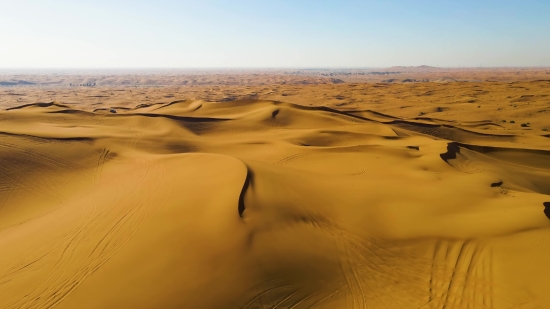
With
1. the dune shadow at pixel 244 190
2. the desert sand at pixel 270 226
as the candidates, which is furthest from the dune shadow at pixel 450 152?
the dune shadow at pixel 244 190

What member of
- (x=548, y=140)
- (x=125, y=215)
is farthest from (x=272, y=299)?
(x=548, y=140)

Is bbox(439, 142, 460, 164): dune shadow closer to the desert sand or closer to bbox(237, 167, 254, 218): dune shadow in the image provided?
the desert sand

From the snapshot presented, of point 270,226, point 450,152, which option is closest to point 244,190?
point 270,226

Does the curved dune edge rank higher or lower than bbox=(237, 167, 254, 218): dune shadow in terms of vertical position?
lower

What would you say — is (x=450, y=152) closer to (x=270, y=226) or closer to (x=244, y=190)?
(x=244, y=190)

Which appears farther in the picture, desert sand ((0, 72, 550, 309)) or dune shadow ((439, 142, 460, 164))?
dune shadow ((439, 142, 460, 164))

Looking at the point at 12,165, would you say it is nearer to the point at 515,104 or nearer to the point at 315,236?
the point at 315,236

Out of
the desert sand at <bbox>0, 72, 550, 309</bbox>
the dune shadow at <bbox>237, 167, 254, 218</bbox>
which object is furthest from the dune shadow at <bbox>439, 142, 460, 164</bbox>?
the dune shadow at <bbox>237, 167, 254, 218</bbox>
